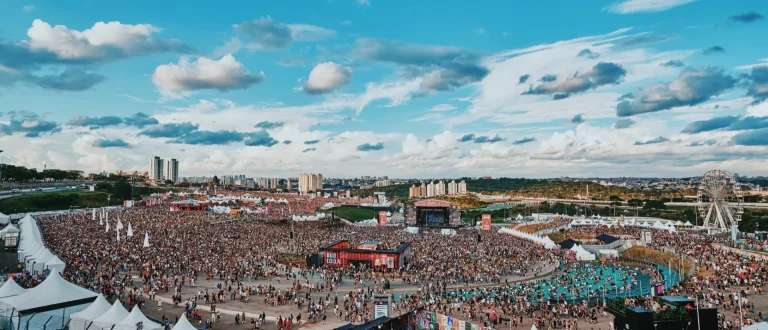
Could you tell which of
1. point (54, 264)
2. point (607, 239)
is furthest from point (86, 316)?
point (607, 239)

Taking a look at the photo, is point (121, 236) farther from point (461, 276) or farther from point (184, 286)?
point (461, 276)

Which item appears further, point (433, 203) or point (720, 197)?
point (433, 203)

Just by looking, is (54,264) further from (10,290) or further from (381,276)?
(381,276)

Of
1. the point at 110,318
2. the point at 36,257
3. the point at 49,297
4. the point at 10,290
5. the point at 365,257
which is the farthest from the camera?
the point at 365,257

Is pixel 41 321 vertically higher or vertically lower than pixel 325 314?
higher

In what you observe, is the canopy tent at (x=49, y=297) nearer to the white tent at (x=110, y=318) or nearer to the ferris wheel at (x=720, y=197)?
the white tent at (x=110, y=318)

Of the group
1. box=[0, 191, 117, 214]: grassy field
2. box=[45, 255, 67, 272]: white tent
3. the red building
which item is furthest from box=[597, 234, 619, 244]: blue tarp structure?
box=[0, 191, 117, 214]: grassy field

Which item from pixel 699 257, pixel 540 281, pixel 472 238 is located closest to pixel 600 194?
pixel 472 238
